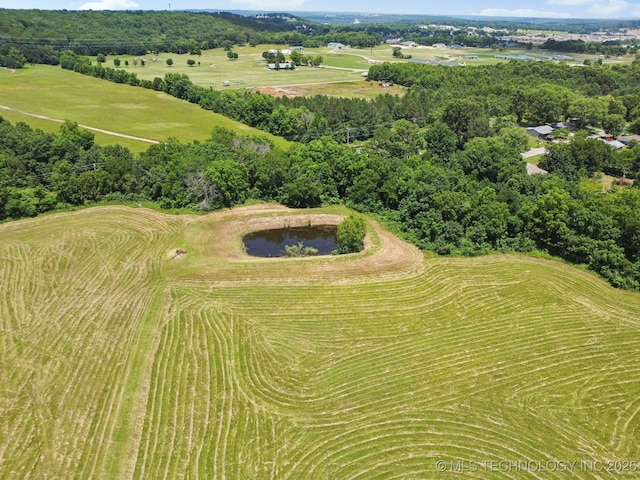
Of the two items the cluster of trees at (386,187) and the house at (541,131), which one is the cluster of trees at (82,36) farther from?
the house at (541,131)

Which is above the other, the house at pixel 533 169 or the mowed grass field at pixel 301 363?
the house at pixel 533 169

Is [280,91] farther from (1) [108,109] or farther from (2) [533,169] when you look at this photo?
(2) [533,169]

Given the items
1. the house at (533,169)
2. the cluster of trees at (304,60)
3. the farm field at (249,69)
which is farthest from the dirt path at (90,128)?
the cluster of trees at (304,60)

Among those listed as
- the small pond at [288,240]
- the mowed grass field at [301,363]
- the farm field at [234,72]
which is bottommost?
the mowed grass field at [301,363]

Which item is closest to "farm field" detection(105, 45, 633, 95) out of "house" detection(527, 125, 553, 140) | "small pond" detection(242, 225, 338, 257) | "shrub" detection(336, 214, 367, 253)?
"house" detection(527, 125, 553, 140)

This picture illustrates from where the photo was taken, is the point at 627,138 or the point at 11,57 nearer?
the point at 627,138

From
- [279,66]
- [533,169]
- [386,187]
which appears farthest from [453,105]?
[279,66]
